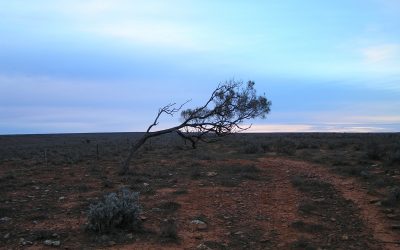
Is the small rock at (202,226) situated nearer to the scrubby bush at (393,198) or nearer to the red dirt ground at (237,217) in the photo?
the red dirt ground at (237,217)

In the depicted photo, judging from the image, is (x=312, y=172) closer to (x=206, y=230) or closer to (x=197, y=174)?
(x=197, y=174)

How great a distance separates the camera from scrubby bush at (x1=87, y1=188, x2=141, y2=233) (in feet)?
30.2

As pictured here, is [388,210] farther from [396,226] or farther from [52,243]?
[52,243]

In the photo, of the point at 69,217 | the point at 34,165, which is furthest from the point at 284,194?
the point at 34,165

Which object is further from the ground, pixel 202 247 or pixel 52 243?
pixel 52 243

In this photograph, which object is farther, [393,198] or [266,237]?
[393,198]

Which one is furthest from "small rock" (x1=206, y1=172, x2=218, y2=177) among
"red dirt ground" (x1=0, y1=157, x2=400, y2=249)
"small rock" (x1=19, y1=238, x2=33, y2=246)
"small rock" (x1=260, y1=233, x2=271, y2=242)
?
"small rock" (x1=19, y1=238, x2=33, y2=246)

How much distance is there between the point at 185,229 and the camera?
382 inches

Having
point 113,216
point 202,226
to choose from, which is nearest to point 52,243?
point 113,216

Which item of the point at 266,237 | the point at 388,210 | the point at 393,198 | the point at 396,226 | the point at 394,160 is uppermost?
the point at 394,160

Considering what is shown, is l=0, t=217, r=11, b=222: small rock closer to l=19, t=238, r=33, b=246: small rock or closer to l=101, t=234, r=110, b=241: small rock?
l=19, t=238, r=33, b=246: small rock

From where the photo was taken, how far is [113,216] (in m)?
9.38

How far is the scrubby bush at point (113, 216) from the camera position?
9.20 metres

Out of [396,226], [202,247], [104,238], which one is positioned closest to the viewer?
[202,247]
